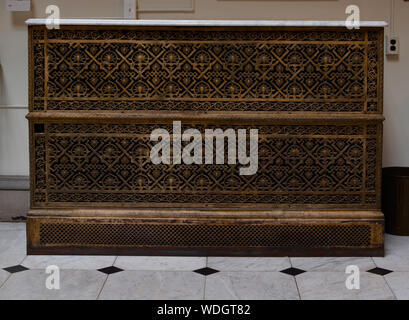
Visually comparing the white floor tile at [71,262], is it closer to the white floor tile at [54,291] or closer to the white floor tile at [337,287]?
the white floor tile at [54,291]

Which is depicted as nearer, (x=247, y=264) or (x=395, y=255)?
(x=247, y=264)

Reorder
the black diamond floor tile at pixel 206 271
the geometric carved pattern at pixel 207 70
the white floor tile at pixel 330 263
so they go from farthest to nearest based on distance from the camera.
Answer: the geometric carved pattern at pixel 207 70 < the white floor tile at pixel 330 263 < the black diamond floor tile at pixel 206 271

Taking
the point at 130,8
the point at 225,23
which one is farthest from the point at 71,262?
the point at 130,8

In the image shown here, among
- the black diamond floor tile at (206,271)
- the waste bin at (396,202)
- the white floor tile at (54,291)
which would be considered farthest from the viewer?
the waste bin at (396,202)

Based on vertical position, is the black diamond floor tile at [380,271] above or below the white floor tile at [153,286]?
above

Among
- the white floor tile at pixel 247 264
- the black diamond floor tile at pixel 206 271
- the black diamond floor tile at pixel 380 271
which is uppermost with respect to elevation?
the white floor tile at pixel 247 264

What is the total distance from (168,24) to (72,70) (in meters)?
0.67

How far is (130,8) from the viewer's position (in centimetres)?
477

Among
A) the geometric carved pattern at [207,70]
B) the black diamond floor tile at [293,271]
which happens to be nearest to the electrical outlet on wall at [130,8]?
the geometric carved pattern at [207,70]

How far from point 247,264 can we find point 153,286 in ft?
2.22

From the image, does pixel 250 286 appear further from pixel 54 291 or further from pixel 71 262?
pixel 71 262

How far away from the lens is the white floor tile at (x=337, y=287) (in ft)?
10.0

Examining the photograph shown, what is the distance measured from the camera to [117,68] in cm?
369

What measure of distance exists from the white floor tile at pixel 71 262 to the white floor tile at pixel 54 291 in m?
0.10
